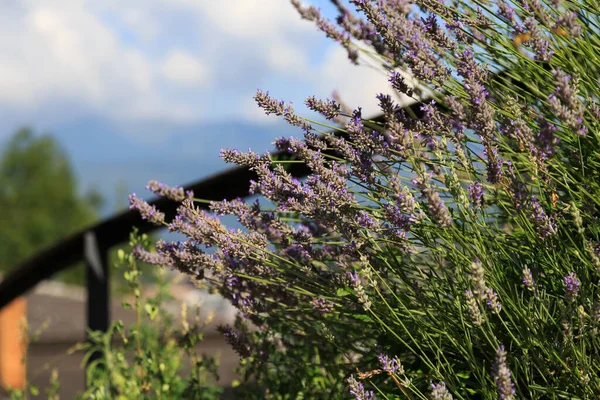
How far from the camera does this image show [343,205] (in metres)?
1.66

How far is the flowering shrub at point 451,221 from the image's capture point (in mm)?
1435

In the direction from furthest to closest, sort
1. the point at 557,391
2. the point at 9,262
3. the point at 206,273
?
the point at 9,262
the point at 206,273
the point at 557,391

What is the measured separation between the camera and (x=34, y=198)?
52469 millimetres

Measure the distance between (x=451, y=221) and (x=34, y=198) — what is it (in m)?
54.9

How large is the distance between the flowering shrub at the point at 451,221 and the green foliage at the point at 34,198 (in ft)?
169

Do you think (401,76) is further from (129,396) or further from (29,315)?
(29,315)

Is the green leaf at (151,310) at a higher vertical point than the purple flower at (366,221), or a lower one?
lower

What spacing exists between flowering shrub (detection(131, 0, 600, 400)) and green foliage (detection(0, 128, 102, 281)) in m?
51.4

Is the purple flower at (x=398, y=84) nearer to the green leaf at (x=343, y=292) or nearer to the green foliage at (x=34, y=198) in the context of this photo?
the green leaf at (x=343, y=292)

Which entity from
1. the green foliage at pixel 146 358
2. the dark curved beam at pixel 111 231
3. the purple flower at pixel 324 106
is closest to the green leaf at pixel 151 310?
→ the green foliage at pixel 146 358

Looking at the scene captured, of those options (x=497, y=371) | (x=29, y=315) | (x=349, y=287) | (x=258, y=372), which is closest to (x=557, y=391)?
(x=497, y=371)

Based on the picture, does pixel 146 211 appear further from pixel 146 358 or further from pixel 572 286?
pixel 572 286

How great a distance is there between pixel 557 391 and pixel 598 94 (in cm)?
71

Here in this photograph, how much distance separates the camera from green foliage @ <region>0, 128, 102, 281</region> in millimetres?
50688
